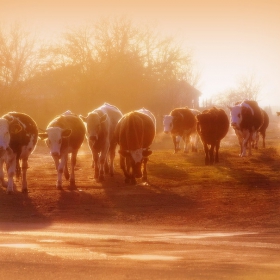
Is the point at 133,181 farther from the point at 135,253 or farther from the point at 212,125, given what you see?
the point at 135,253

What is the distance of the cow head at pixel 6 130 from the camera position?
757 inches

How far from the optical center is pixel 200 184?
20.7 meters

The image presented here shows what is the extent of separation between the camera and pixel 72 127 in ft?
73.4

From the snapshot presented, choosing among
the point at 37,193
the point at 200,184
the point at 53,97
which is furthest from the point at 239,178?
the point at 53,97

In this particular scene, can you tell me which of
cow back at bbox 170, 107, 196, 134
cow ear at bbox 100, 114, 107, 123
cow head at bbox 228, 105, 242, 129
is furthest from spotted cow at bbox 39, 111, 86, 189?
cow back at bbox 170, 107, 196, 134

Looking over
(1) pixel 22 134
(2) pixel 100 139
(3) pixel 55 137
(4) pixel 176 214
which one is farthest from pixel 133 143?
(4) pixel 176 214

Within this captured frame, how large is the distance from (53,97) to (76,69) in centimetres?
307

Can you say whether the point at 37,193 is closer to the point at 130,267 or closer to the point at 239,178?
the point at 239,178

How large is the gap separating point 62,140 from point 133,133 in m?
2.11

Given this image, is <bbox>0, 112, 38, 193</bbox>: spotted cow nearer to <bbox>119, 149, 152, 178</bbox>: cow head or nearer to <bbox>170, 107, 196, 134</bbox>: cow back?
<bbox>119, 149, 152, 178</bbox>: cow head

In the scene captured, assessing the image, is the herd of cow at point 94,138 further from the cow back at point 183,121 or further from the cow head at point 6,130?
the cow back at point 183,121

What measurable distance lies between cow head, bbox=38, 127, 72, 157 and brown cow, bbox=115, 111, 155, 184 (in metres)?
1.84

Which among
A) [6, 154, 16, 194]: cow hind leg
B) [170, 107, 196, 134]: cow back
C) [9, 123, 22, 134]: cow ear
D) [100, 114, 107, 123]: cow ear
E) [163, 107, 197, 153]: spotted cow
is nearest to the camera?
[6, 154, 16, 194]: cow hind leg

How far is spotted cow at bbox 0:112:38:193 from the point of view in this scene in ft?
63.7
